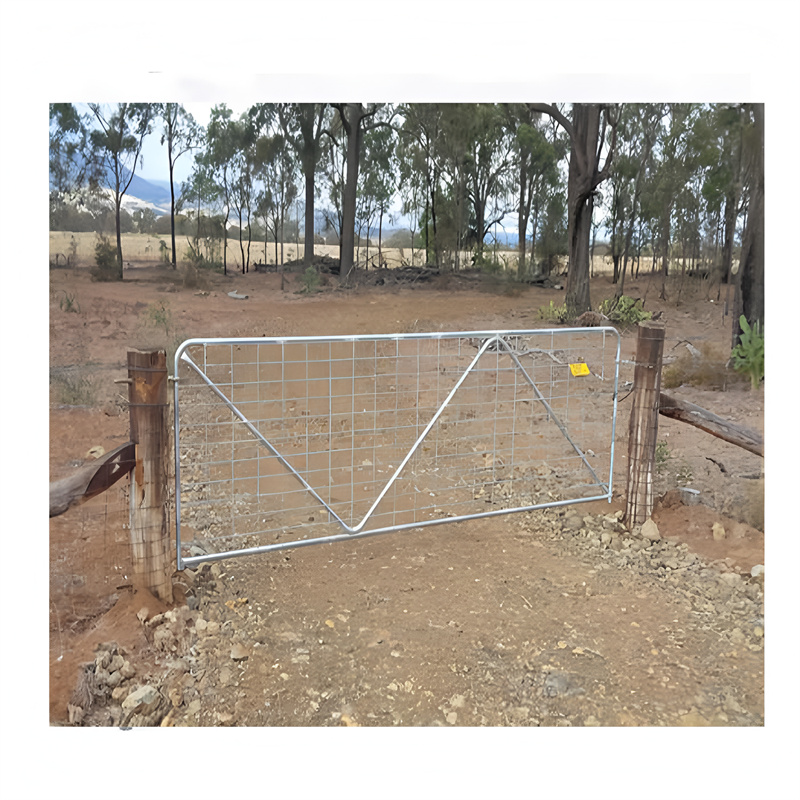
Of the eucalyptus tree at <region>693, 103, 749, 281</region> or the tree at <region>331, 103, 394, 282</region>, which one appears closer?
the eucalyptus tree at <region>693, 103, 749, 281</region>

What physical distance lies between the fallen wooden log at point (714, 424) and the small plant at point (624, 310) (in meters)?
6.18

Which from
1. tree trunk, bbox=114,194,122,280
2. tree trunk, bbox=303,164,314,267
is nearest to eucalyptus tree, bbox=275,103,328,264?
tree trunk, bbox=303,164,314,267

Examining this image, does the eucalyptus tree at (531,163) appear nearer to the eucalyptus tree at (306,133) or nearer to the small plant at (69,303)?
the eucalyptus tree at (306,133)

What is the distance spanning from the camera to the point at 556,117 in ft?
32.4

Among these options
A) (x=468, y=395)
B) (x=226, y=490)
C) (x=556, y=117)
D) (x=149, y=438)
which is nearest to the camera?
(x=149, y=438)

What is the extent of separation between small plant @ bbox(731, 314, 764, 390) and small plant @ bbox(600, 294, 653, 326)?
2.28 metres

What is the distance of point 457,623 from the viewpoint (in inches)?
143

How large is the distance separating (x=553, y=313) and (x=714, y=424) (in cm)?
A: 654

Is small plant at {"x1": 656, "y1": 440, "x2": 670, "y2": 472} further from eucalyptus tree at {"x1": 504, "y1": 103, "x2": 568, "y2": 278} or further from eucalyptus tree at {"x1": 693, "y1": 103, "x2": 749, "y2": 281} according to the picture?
eucalyptus tree at {"x1": 504, "y1": 103, "x2": 568, "y2": 278}

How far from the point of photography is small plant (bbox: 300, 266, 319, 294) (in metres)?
10.7

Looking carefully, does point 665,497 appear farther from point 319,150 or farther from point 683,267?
point 319,150

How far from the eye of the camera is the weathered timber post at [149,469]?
3281 millimetres

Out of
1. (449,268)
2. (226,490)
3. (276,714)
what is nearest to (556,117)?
(449,268)
